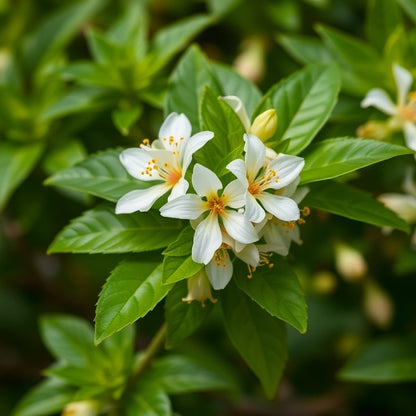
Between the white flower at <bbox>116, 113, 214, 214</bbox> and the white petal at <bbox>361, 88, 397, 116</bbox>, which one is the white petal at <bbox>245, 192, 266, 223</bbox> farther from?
the white petal at <bbox>361, 88, 397, 116</bbox>

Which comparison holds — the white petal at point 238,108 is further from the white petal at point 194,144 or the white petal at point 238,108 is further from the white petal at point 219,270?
the white petal at point 219,270

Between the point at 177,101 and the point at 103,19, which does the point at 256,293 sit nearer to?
the point at 177,101

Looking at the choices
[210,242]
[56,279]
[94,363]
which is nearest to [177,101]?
[210,242]

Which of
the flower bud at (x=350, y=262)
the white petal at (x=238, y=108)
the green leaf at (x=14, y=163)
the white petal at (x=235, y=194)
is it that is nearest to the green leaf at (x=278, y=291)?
the white petal at (x=235, y=194)

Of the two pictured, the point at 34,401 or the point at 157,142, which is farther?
the point at 34,401

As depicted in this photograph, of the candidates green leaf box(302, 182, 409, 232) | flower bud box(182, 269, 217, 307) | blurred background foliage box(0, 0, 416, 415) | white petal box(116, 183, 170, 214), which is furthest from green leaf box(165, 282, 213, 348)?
blurred background foliage box(0, 0, 416, 415)
